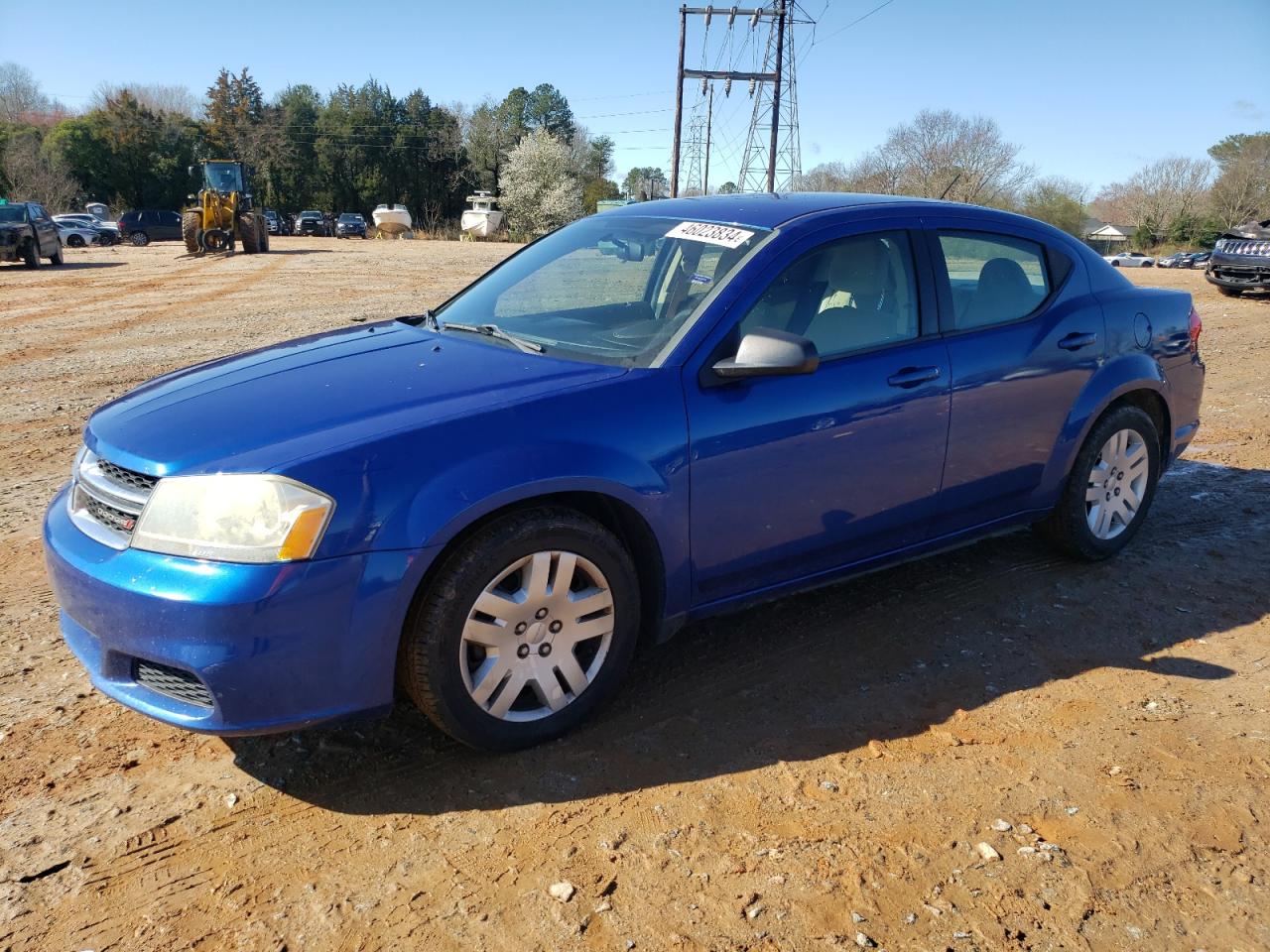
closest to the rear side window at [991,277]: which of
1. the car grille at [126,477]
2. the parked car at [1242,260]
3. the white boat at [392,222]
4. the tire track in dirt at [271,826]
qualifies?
the tire track in dirt at [271,826]

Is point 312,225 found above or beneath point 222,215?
beneath

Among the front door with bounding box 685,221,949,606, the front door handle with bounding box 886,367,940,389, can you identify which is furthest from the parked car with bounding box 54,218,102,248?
the front door handle with bounding box 886,367,940,389

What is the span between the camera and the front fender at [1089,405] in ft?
13.8

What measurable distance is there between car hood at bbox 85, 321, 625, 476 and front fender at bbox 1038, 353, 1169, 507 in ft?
7.32

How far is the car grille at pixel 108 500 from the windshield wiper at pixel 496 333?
51.3 inches

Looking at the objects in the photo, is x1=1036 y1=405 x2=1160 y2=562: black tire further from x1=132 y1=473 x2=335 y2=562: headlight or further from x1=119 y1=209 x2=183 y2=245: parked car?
x1=119 y1=209 x2=183 y2=245: parked car

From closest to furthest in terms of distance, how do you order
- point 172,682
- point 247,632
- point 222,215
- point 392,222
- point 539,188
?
point 247,632 → point 172,682 → point 222,215 → point 392,222 → point 539,188

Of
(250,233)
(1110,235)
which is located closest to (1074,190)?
(1110,235)

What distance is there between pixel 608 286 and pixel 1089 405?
2.22 metres

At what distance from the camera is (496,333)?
361 centimetres

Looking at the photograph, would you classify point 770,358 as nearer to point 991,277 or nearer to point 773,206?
point 773,206

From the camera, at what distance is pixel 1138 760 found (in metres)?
3.01

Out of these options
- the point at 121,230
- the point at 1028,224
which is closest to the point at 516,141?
the point at 121,230

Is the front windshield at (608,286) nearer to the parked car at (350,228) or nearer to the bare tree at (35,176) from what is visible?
the parked car at (350,228)
